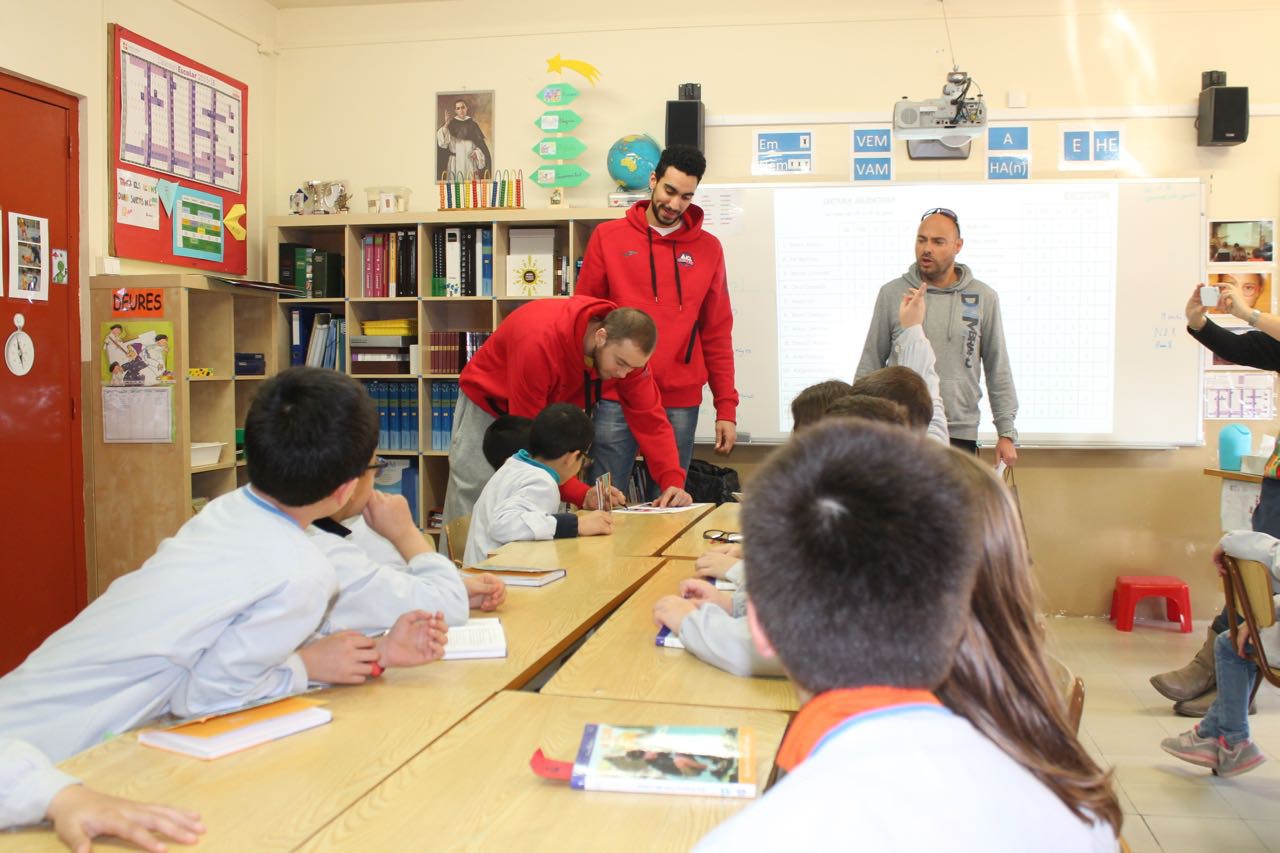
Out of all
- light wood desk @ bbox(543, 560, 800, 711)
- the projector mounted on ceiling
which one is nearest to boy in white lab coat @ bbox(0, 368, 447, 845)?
light wood desk @ bbox(543, 560, 800, 711)

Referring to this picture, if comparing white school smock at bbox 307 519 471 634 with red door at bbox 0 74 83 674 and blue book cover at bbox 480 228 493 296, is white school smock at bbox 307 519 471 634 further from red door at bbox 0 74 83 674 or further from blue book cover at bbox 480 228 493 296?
blue book cover at bbox 480 228 493 296

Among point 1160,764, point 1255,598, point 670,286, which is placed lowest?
point 1160,764

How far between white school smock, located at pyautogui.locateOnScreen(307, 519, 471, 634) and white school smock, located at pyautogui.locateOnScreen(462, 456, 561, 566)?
916mm

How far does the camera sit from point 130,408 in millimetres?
4062

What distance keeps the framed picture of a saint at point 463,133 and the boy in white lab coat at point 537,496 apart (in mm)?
2703

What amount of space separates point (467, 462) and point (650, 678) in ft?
7.12

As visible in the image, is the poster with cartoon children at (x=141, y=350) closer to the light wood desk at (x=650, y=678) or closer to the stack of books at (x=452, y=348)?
the stack of books at (x=452, y=348)

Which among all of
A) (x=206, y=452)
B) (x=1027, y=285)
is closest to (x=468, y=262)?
(x=206, y=452)

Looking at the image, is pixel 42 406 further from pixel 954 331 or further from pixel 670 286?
pixel 954 331

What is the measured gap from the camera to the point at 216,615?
4.36 ft

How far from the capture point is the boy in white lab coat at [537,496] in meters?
2.82

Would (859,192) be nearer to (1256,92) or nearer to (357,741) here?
(1256,92)

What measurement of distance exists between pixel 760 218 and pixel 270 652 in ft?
13.2

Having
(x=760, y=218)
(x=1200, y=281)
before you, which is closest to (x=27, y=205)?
(x=760, y=218)
